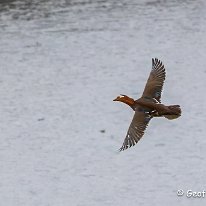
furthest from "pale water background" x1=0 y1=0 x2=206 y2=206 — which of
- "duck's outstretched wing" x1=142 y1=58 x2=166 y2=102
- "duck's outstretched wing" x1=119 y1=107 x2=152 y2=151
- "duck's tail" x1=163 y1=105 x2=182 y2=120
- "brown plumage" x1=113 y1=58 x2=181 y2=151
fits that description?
"duck's tail" x1=163 y1=105 x2=182 y2=120

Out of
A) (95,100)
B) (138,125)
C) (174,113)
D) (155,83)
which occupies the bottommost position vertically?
(95,100)

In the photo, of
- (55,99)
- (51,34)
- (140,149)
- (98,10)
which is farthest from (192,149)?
(98,10)

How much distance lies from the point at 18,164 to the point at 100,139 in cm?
302

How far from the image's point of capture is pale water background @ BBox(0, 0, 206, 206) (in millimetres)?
21219

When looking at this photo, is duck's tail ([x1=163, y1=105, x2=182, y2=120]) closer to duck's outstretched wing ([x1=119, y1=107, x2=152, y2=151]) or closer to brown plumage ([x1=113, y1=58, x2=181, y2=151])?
brown plumage ([x1=113, y1=58, x2=181, y2=151])

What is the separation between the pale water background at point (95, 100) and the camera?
21.2m

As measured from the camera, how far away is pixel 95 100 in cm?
2747

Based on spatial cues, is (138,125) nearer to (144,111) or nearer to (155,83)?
(144,111)

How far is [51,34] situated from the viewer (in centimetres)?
3734

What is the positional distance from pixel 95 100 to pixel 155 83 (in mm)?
14232

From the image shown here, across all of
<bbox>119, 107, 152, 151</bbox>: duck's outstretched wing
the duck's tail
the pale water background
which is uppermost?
the duck's tail

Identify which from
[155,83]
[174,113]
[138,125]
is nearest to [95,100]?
[155,83]

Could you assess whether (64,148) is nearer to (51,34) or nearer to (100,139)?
(100,139)

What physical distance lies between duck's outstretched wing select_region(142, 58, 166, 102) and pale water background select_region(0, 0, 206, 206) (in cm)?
726
